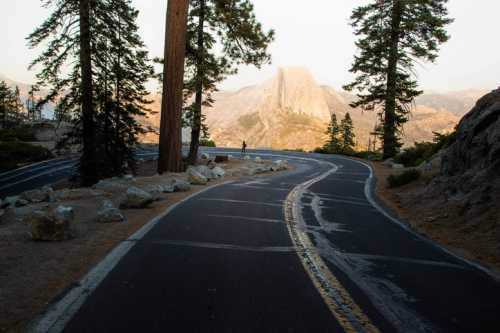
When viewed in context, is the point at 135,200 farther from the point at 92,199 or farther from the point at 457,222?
the point at 457,222

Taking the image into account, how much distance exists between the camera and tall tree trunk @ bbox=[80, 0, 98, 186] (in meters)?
18.7

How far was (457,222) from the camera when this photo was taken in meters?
8.52

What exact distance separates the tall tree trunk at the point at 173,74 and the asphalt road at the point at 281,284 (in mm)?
9055

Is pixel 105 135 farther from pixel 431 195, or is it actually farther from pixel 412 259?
pixel 412 259

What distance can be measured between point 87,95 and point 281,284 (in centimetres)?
1749

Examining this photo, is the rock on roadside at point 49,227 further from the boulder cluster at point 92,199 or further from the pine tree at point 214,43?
the pine tree at point 214,43

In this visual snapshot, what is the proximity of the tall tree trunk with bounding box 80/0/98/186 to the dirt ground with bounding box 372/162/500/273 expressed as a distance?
49.0 ft

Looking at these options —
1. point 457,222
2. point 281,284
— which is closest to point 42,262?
point 281,284

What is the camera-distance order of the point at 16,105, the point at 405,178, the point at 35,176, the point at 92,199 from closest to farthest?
the point at 92,199
the point at 405,178
the point at 35,176
the point at 16,105

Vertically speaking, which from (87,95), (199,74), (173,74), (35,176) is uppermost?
(199,74)

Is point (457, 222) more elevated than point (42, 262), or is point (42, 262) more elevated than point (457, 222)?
point (457, 222)

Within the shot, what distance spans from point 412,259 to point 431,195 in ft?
19.7

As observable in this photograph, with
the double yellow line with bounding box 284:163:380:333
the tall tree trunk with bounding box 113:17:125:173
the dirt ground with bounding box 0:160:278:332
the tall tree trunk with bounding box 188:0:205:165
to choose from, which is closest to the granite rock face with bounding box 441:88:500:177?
the double yellow line with bounding box 284:163:380:333

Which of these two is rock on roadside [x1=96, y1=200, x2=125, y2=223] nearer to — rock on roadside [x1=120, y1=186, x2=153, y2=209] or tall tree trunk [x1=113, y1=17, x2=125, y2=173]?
rock on roadside [x1=120, y1=186, x2=153, y2=209]
